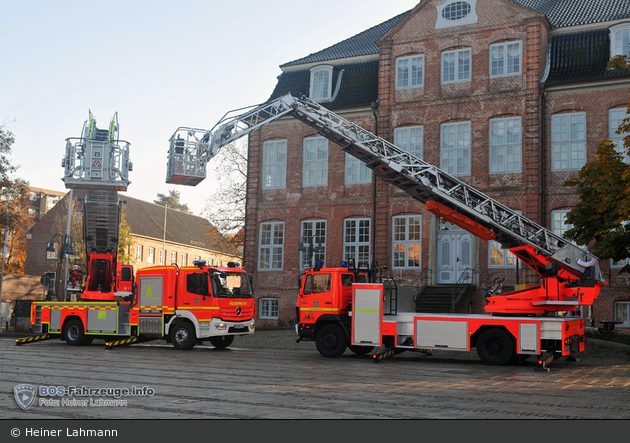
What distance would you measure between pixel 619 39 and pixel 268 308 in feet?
66.1

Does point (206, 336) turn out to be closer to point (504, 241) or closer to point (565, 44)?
point (504, 241)

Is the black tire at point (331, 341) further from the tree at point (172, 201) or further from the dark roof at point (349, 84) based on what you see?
the tree at point (172, 201)

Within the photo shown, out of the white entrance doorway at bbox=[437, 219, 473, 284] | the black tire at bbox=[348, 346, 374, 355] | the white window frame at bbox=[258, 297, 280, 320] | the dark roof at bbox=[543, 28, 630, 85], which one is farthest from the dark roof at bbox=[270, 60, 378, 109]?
the black tire at bbox=[348, 346, 374, 355]

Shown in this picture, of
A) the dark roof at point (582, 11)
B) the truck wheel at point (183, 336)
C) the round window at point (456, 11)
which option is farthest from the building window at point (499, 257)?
the truck wheel at point (183, 336)

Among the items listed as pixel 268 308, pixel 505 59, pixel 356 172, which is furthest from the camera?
pixel 268 308

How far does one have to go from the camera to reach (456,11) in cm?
3109

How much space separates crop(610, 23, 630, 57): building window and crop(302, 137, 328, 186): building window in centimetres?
1352

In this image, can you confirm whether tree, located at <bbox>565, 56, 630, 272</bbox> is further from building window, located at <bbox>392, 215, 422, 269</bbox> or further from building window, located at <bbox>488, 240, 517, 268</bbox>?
building window, located at <bbox>392, 215, 422, 269</bbox>

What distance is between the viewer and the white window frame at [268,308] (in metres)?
33.6

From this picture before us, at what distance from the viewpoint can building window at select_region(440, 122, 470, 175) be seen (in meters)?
30.3

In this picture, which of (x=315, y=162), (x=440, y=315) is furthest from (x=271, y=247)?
(x=440, y=315)

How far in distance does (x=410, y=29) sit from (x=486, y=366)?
64.8 ft

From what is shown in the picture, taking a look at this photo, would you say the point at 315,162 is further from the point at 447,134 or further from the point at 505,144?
the point at 505,144

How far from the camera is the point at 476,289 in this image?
29.0 meters
